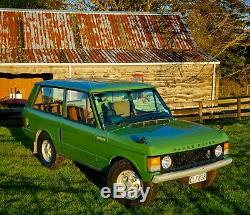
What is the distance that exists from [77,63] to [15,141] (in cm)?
778

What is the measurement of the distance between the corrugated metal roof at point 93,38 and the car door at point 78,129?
11217mm

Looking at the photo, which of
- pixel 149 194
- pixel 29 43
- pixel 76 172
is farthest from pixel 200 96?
pixel 149 194

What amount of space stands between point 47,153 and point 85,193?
2027mm

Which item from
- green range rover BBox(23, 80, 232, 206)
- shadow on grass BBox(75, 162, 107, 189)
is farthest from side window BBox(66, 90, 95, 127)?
shadow on grass BBox(75, 162, 107, 189)

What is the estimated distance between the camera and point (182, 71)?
2084 cm

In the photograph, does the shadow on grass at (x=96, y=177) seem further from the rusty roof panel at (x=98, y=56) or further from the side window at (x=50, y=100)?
the rusty roof panel at (x=98, y=56)

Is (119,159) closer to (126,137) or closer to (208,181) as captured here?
(126,137)

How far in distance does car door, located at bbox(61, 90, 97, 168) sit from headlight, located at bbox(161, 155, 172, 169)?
1421 mm

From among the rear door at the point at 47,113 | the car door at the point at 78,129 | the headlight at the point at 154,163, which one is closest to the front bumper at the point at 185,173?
the headlight at the point at 154,163

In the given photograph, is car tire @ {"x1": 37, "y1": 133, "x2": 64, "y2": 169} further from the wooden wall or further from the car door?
the wooden wall

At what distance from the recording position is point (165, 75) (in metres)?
20.6

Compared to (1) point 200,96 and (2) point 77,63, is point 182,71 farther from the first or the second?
(2) point 77,63

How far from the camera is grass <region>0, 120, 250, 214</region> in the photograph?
6.02 meters

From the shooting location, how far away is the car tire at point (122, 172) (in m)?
5.94
